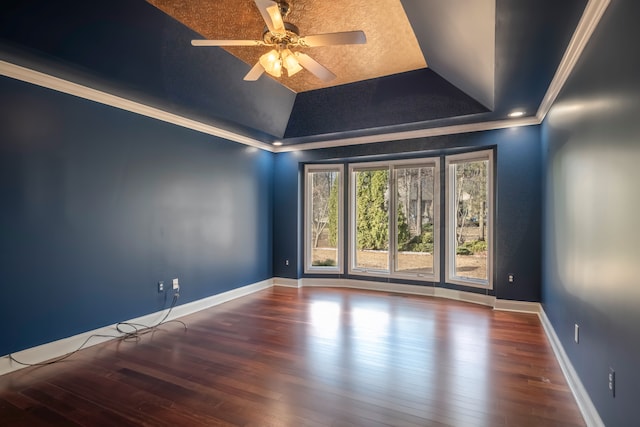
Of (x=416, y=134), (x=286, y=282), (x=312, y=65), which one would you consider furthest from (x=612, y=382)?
(x=286, y=282)

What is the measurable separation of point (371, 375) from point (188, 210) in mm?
3093

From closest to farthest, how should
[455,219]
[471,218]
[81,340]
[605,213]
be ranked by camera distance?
[605,213] → [81,340] → [471,218] → [455,219]

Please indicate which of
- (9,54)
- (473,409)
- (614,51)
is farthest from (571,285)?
(9,54)

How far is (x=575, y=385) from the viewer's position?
233 cm

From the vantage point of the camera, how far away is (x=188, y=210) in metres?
4.33

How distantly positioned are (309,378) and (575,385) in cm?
195

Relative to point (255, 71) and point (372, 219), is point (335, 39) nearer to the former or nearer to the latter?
point (255, 71)

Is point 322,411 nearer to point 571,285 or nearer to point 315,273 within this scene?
point 571,285

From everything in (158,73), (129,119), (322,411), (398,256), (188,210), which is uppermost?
(158,73)

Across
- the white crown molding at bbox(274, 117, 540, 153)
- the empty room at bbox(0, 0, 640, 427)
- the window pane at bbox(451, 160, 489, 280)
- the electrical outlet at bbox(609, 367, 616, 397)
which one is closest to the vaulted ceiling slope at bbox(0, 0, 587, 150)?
the empty room at bbox(0, 0, 640, 427)

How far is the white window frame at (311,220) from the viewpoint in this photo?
5.96 m

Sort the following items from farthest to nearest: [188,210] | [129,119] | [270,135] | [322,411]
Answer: [270,135] < [188,210] < [129,119] < [322,411]

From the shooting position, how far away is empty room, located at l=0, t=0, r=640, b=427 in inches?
81.2

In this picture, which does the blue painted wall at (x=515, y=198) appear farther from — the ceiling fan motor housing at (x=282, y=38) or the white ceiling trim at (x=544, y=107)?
the ceiling fan motor housing at (x=282, y=38)
